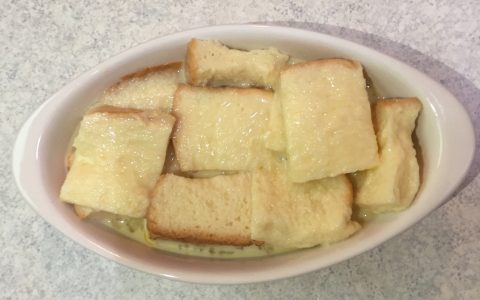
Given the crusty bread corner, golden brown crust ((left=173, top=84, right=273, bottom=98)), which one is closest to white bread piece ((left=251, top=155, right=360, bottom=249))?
golden brown crust ((left=173, top=84, right=273, bottom=98))

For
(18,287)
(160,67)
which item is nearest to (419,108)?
(160,67)

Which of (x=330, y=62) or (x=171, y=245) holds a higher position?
(x=330, y=62)

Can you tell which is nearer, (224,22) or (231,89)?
(231,89)

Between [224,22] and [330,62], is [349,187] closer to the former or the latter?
[330,62]

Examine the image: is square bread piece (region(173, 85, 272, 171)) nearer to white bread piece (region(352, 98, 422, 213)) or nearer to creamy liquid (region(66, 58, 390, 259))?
creamy liquid (region(66, 58, 390, 259))

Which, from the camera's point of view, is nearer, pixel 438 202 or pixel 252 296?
pixel 438 202

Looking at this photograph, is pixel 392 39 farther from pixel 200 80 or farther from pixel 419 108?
pixel 200 80

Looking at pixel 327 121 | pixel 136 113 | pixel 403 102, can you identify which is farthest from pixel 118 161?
pixel 403 102

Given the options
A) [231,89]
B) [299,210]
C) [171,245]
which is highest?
[231,89]
